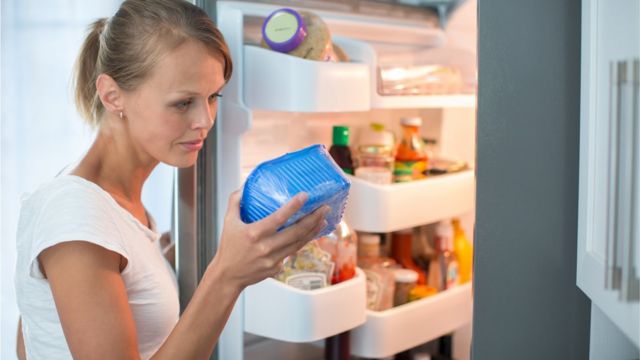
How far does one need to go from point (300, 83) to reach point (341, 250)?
0.33 metres

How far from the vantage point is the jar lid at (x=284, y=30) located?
3.66 ft

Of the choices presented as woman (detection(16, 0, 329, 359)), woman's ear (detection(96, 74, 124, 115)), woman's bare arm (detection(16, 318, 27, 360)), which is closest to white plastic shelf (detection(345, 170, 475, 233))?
woman (detection(16, 0, 329, 359))

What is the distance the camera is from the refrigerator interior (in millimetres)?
1154

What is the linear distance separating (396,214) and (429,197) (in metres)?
0.11

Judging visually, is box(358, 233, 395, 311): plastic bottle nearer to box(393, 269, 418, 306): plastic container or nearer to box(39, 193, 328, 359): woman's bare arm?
box(393, 269, 418, 306): plastic container

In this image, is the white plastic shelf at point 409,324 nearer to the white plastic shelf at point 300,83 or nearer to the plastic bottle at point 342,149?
the plastic bottle at point 342,149

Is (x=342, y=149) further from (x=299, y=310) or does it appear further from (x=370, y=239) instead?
(x=299, y=310)

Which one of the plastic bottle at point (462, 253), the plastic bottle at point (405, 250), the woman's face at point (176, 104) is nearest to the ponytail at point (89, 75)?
the woman's face at point (176, 104)

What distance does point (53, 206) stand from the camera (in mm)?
917

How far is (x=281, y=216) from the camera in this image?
77 cm

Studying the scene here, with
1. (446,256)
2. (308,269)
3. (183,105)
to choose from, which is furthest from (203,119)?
(446,256)

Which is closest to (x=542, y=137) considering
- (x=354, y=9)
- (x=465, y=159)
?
(x=354, y=9)

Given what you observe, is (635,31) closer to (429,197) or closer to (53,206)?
(53,206)

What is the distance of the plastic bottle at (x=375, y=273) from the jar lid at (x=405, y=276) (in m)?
0.01
